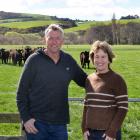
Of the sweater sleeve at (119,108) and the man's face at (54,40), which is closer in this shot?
the sweater sleeve at (119,108)

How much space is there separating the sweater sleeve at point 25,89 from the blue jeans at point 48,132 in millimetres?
203

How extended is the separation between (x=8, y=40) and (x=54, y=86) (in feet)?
395

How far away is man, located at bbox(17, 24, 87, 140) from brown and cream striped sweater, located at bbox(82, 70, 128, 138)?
1.48 ft

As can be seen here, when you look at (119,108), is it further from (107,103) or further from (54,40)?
(54,40)

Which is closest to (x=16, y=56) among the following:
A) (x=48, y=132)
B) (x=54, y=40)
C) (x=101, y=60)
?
(x=48, y=132)

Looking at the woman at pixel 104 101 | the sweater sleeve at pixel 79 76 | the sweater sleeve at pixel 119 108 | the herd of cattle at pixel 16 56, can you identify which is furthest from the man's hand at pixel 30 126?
the herd of cattle at pixel 16 56

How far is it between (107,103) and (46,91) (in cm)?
84

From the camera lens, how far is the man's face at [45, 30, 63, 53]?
19.9 feet

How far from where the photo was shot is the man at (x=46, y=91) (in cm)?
612

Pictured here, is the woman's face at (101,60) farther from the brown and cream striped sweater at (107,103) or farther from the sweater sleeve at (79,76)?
the sweater sleeve at (79,76)

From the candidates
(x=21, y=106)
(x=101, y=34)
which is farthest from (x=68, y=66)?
(x=101, y=34)

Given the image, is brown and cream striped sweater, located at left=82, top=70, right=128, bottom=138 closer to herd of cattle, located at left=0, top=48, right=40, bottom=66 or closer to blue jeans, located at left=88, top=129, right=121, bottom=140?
blue jeans, located at left=88, top=129, right=121, bottom=140

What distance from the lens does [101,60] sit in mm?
5883

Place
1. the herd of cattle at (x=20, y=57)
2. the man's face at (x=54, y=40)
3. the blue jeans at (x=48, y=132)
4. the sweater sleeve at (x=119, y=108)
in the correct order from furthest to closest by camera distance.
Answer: the herd of cattle at (x=20, y=57) → the blue jeans at (x=48, y=132) → the man's face at (x=54, y=40) → the sweater sleeve at (x=119, y=108)
